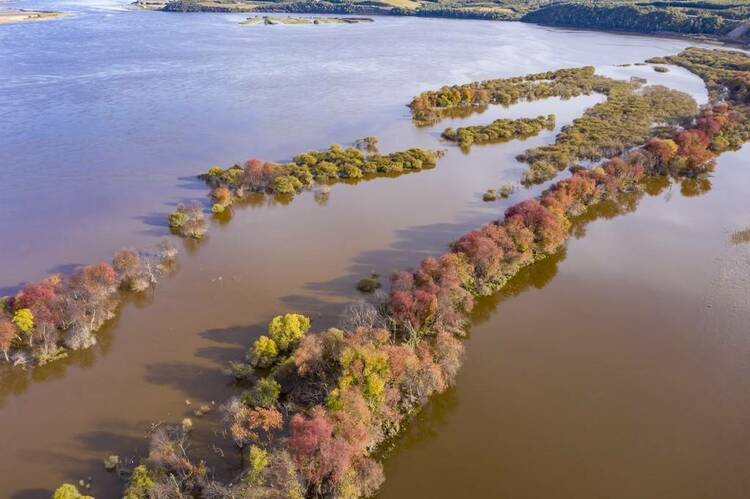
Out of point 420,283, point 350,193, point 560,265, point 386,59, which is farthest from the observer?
point 386,59

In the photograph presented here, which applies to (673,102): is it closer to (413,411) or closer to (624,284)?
(624,284)

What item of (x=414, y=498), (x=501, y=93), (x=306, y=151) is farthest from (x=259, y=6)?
(x=414, y=498)

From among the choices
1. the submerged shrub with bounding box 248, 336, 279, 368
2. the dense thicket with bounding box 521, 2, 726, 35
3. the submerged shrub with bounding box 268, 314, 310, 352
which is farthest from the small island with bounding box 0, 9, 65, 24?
the submerged shrub with bounding box 248, 336, 279, 368

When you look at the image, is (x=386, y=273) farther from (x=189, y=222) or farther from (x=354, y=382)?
(x=189, y=222)

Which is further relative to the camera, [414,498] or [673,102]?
[673,102]

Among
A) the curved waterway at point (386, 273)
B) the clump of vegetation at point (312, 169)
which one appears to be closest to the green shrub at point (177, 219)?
the curved waterway at point (386, 273)

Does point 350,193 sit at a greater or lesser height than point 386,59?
lesser

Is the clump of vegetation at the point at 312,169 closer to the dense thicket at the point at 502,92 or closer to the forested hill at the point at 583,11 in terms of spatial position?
the dense thicket at the point at 502,92

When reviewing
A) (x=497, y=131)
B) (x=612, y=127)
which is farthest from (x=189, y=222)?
(x=612, y=127)
